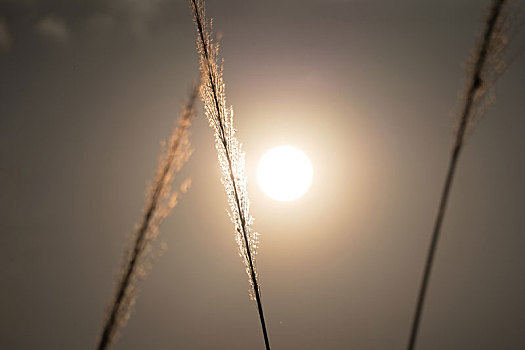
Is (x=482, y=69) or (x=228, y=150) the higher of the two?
(x=482, y=69)

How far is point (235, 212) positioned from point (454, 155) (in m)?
0.49

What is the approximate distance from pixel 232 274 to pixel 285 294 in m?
4.36

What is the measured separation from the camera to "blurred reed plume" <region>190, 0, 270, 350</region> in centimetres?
67

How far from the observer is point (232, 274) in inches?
879

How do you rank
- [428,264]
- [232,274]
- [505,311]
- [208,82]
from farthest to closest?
[505,311], [232,274], [208,82], [428,264]

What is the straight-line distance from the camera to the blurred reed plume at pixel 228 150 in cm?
67

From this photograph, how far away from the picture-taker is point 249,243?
29.4 inches

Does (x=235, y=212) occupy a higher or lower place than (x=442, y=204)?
lower

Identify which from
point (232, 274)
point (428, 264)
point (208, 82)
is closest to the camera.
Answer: point (428, 264)

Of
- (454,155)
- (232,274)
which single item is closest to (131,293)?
(454,155)

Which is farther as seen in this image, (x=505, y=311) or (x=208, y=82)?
(x=505, y=311)

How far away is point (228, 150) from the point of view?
0.71 meters

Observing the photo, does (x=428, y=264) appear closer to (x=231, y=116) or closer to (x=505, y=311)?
(x=231, y=116)

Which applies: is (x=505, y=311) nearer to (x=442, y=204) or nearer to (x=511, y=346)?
(x=511, y=346)
